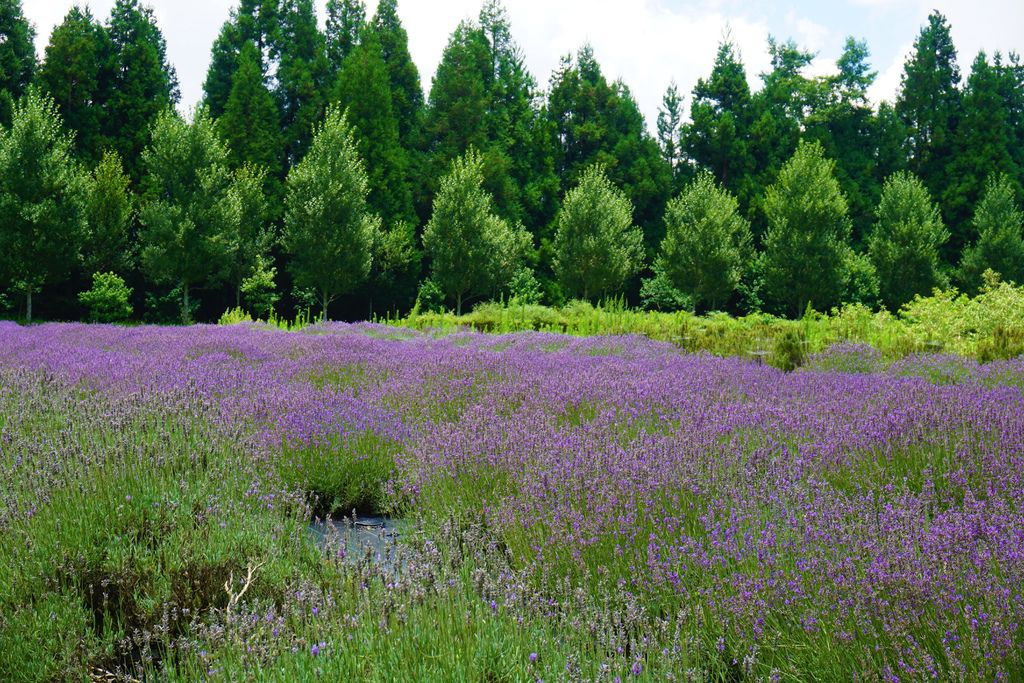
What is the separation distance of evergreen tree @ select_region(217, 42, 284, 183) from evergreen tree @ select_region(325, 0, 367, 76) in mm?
5093

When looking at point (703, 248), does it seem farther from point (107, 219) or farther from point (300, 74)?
point (107, 219)

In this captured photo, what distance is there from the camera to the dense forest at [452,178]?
21688mm

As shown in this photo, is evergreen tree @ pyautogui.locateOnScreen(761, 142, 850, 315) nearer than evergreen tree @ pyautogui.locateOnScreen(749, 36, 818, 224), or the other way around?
evergreen tree @ pyautogui.locateOnScreen(761, 142, 850, 315)

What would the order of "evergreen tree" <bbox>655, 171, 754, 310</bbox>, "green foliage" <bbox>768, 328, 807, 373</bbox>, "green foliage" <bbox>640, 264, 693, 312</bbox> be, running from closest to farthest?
"green foliage" <bbox>768, 328, 807, 373</bbox>
"evergreen tree" <bbox>655, 171, 754, 310</bbox>
"green foliage" <bbox>640, 264, 693, 312</bbox>

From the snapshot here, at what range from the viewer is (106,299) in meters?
21.2

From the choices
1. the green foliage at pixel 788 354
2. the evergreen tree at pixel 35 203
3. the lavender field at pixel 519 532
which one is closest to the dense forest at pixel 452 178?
the evergreen tree at pixel 35 203

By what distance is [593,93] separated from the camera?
34.7 meters

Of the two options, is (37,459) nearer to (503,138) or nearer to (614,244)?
(614,244)

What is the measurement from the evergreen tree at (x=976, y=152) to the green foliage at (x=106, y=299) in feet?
114

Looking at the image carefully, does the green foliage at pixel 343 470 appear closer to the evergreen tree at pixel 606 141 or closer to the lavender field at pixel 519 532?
the lavender field at pixel 519 532

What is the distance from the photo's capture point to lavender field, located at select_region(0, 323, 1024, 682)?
1.99 m

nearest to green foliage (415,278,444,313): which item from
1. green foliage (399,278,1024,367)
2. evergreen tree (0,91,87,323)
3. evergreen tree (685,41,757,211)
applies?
green foliage (399,278,1024,367)

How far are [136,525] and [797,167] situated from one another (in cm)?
2807

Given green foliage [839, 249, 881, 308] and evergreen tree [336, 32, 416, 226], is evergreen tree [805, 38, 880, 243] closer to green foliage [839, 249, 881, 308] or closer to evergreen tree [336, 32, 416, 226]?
green foliage [839, 249, 881, 308]
